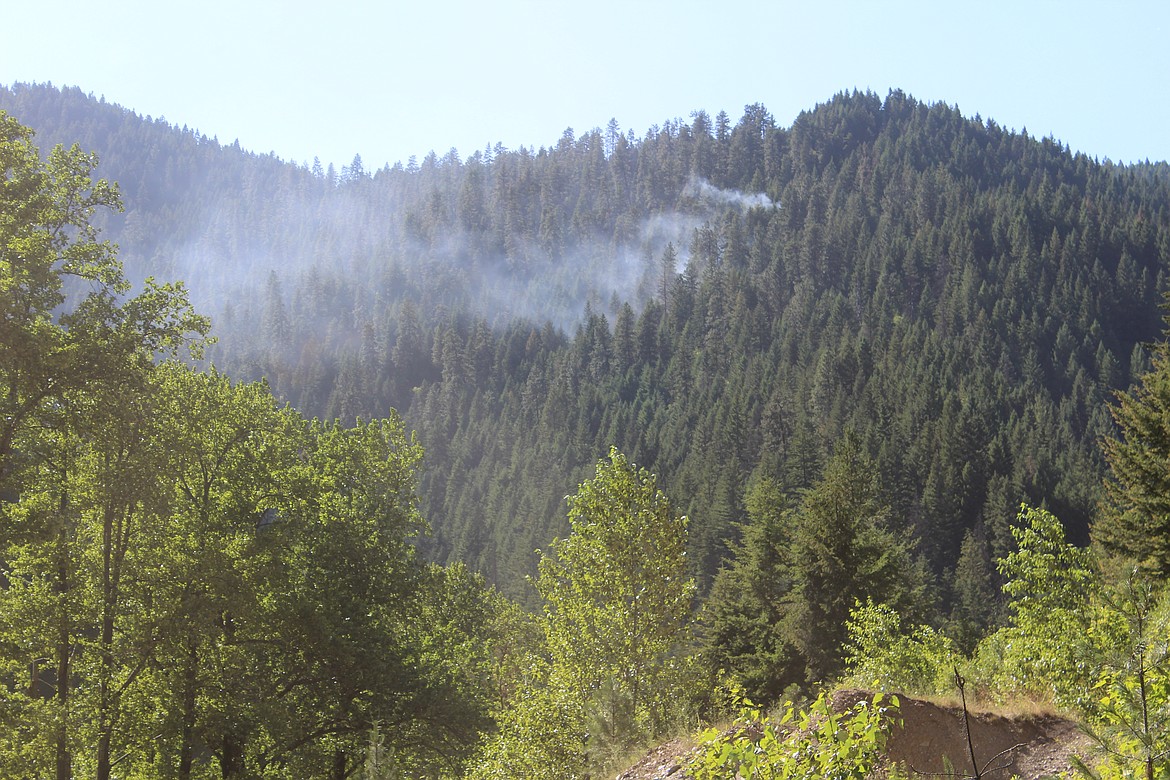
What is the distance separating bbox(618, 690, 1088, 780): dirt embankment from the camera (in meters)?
10.5

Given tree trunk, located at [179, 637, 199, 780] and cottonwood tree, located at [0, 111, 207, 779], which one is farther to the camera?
tree trunk, located at [179, 637, 199, 780]

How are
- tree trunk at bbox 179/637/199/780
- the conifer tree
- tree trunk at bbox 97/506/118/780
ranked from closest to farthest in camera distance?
1. tree trunk at bbox 97/506/118/780
2. tree trunk at bbox 179/637/199/780
3. the conifer tree

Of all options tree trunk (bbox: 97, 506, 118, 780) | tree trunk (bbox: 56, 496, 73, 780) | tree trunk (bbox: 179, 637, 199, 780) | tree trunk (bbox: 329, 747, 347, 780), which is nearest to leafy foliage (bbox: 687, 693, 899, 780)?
tree trunk (bbox: 56, 496, 73, 780)

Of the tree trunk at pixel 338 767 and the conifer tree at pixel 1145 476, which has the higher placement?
the conifer tree at pixel 1145 476

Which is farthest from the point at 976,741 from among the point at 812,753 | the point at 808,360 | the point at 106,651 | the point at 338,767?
the point at 808,360

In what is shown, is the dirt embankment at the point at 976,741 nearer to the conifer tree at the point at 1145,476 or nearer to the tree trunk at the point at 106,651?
the tree trunk at the point at 106,651

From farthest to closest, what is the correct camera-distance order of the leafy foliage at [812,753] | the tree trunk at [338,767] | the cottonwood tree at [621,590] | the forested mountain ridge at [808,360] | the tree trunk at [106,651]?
the forested mountain ridge at [808,360] → the tree trunk at [338,767] → the cottonwood tree at [621,590] → the tree trunk at [106,651] → the leafy foliage at [812,753]

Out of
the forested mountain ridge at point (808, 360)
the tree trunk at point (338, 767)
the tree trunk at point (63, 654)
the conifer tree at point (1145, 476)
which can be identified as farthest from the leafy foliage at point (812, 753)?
the forested mountain ridge at point (808, 360)

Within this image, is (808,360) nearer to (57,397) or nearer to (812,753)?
(57,397)

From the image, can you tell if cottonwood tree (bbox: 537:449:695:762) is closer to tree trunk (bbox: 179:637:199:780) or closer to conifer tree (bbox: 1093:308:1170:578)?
tree trunk (bbox: 179:637:199:780)

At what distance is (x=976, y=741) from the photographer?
36.2 feet

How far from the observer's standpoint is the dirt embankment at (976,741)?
10.5 meters

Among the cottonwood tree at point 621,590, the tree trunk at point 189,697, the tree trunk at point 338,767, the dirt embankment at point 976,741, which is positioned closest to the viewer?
the dirt embankment at point 976,741

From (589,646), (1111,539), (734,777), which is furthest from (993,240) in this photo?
(734,777)
